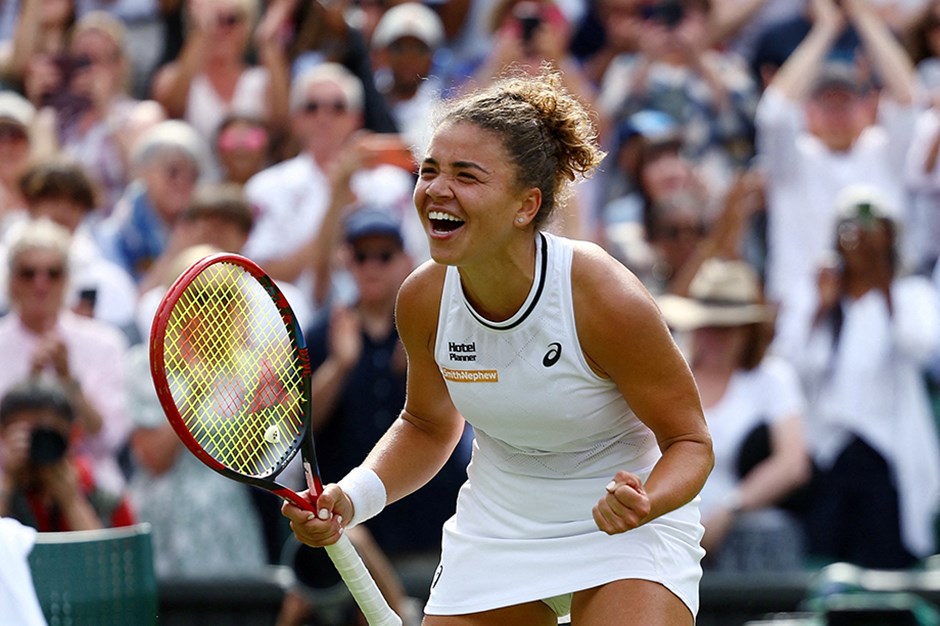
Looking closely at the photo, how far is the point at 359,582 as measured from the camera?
3535 mm

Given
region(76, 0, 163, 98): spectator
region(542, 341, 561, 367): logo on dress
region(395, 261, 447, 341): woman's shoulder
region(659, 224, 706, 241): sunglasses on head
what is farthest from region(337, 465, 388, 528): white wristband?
region(76, 0, 163, 98): spectator

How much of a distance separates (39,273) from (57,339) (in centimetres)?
26

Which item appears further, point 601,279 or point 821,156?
point 821,156

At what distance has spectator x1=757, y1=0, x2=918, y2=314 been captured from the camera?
24.9 feet

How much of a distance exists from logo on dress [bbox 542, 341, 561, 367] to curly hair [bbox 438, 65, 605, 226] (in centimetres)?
28

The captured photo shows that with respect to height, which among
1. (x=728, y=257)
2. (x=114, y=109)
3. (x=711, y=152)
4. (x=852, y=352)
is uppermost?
(x=114, y=109)

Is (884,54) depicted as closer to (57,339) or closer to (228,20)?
(228,20)

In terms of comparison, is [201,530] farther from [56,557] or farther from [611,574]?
[611,574]

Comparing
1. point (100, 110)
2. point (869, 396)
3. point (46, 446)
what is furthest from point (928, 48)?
point (46, 446)

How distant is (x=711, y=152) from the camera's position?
322 inches

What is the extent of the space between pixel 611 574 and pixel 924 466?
3.50m

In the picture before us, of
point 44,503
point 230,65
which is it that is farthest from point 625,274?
point 230,65

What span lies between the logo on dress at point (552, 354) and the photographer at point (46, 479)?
257 cm

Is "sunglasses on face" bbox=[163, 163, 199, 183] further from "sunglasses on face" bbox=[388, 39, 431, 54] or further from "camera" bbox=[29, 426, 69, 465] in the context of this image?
"camera" bbox=[29, 426, 69, 465]
